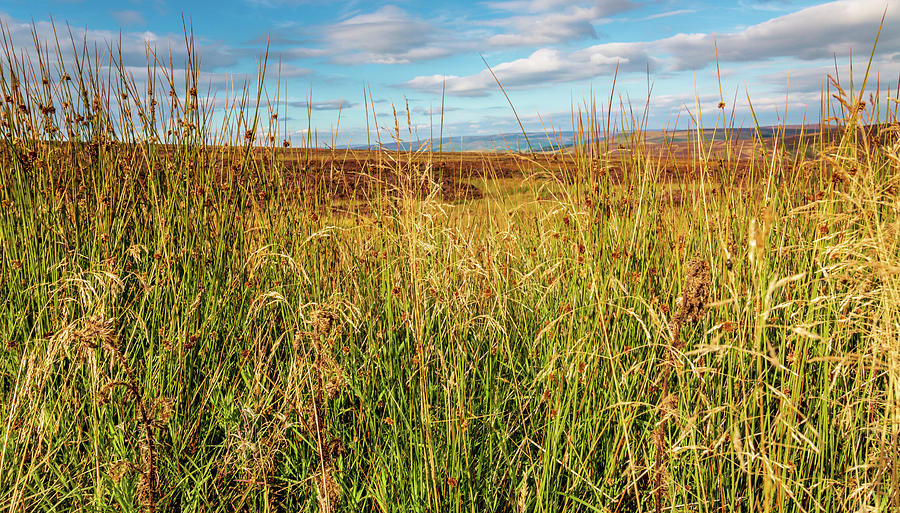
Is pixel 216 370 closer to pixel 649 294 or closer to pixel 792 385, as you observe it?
pixel 649 294

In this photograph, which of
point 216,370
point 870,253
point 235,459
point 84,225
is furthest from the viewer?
point 84,225

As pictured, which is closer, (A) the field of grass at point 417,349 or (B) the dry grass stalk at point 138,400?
(B) the dry grass stalk at point 138,400

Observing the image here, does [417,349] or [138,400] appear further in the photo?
[417,349]

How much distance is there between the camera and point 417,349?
1644 millimetres

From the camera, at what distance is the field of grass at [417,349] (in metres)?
1.42

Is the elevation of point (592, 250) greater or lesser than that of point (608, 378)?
greater

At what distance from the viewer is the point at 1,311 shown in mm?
2268

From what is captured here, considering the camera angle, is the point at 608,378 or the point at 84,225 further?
the point at 84,225

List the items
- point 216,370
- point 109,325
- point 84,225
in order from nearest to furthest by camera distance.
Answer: point 109,325 → point 216,370 → point 84,225

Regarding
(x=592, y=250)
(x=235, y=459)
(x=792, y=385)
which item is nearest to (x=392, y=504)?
(x=235, y=459)

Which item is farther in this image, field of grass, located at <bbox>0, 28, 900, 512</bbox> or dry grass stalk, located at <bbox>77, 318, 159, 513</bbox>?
field of grass, located at <bbox>0, 28, 900, 512</bbox>

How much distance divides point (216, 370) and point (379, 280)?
90 centimetres

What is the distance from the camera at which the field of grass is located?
142 centimetres

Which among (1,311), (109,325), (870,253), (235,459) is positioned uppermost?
(870,253)
